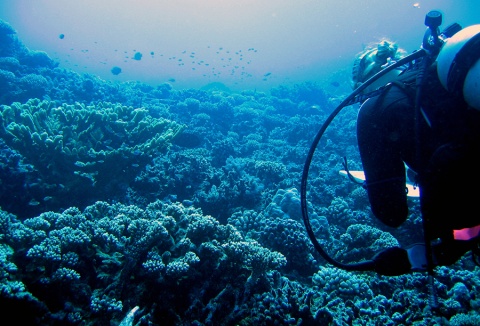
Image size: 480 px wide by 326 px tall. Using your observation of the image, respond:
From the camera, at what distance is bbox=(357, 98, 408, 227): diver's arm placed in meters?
2.09

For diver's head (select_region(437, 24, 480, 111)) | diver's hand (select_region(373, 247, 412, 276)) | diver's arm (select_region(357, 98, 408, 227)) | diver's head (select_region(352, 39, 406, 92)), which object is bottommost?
diver's hand (select_region(373, 247, 412, 276))

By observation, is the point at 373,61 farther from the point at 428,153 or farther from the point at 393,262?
the point at 393,262

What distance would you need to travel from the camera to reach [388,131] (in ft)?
6.95

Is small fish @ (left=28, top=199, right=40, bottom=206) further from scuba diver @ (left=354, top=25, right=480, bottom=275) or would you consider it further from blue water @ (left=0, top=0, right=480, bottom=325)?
Result: scuba diver @ (left=354, top=25, right=480, bottom=275)

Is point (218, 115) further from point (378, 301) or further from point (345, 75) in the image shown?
point (345, 75)

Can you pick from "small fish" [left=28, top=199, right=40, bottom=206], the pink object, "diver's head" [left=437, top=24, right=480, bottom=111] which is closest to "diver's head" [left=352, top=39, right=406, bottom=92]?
"diver's head" [left=437, top=24, right=480, bottom=111]

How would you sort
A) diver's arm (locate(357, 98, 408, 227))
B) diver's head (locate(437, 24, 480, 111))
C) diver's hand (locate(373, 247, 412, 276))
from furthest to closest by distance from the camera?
1. diver's arm (locate(357, 98, 408, 227))
2. diver's hand (locate(373, 247, 412, 276))
3. diver's head (locate(437, 24, 480, 111))

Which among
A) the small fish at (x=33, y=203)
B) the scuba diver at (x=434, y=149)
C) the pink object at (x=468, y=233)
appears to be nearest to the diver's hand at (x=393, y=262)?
the scuba diver at (x=434, y=149)

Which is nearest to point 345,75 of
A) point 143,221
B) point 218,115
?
point 218,115

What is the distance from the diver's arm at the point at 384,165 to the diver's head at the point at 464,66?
406 millimetres

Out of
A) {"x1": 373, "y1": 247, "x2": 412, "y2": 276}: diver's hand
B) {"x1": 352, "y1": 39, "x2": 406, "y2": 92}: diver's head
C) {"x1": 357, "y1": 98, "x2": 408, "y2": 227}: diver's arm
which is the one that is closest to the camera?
{"x1": 373, "y1": 247, "x2": 412, "y2": 276}: diver's hand


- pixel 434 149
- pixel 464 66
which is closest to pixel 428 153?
pixel 434 149

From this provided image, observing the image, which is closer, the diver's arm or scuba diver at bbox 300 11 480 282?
scuba diver at bbox 300 11 480 282

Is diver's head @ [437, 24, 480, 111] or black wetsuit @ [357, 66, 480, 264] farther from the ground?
diver's head @ [437, 24, 480, 111]
